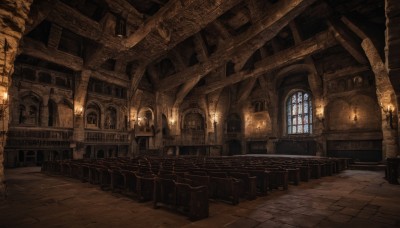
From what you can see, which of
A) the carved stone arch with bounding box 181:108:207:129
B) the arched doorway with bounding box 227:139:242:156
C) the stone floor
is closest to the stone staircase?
the stone floor

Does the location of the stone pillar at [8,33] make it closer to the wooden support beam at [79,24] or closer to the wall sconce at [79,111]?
the wooden support beam at [79,24]

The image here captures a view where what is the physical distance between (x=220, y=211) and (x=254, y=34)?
1248 cm

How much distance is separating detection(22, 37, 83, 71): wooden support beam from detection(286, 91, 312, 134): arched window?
20.2 meters

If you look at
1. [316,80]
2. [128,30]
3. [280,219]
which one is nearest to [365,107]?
[316,80]

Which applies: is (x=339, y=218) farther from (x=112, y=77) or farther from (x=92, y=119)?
(x=92, y=119)

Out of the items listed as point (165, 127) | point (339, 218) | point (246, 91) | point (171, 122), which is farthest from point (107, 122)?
point (339, 218)

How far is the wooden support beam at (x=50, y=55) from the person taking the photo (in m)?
13.6

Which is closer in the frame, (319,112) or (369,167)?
(369,167)

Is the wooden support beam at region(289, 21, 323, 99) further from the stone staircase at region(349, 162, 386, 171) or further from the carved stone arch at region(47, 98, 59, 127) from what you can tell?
the carved stone arch at region(47, 98, 59, 127)

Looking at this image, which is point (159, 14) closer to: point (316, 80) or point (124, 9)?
point (124, 9)

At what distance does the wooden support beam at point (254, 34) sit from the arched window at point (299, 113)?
9.77 meters

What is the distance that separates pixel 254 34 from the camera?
1434 cm

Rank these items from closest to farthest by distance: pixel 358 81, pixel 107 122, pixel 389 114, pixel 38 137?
1. pixel 389 114
2. pixel 38 137
3. pixel 358 81
4. pixel 107 122

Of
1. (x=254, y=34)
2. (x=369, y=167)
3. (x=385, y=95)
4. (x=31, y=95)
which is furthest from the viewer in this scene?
(x=31, y=95)
